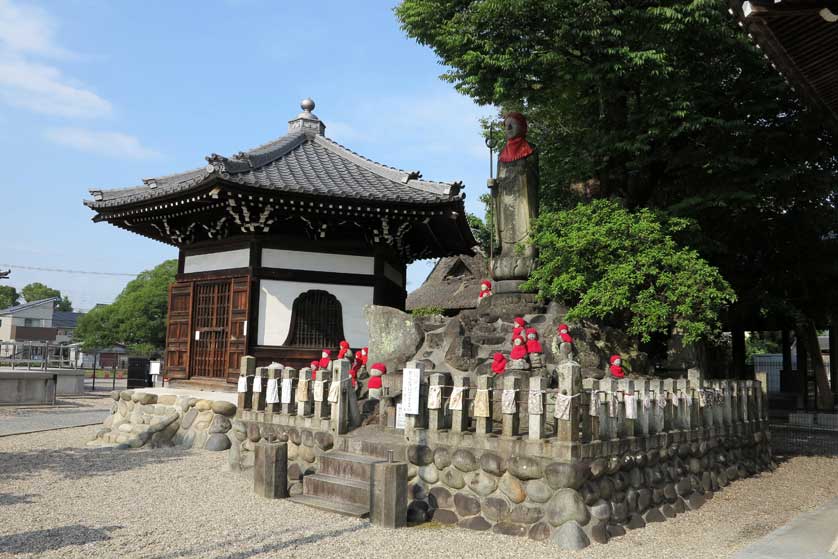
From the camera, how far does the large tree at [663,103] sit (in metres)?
13.4

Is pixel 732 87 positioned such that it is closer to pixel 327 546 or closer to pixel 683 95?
pixel 683 95

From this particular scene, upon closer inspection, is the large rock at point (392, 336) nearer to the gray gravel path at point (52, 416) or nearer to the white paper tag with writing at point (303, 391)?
the white paper tag with writing at point (303, 391)

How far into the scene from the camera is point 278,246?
14836 millimetres

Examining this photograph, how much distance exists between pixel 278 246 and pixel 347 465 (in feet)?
25.3

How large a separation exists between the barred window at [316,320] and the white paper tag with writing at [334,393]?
5.88 metres

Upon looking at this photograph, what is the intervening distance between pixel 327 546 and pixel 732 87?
14.1 m

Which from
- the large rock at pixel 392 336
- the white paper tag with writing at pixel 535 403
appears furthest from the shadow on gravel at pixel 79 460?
the white paper tag with writing at pixel 535 403

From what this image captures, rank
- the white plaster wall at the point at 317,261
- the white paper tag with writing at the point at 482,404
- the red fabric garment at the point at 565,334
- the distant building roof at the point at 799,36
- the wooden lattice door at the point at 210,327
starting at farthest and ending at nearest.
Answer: the wooden lattice door at the point at 210,327 → the white plaster wall at the point at 317,261 → the red fabric garment at the point at 565,334 → the white paper tag with writing at the point at 482,404 → the distant building roof at the point at 799,36

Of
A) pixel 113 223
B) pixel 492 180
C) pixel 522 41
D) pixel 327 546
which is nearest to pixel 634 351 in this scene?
pixel 492 180

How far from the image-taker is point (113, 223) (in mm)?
16297

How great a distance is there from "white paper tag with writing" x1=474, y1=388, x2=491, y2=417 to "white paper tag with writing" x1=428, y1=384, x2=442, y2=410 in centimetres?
55

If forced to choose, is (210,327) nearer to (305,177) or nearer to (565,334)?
(305,177)

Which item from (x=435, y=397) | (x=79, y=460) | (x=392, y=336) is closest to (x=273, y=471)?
(x=435, y=397)

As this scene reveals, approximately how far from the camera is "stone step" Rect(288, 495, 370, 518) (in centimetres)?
749
